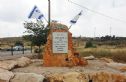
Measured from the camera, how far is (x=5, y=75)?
18.6 metres

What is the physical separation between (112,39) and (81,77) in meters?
86.5

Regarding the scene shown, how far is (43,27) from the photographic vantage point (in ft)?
139

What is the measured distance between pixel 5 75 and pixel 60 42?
19.3 ft

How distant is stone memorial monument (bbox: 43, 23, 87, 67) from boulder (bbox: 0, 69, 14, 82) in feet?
14.5

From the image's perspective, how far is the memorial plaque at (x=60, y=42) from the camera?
23.7m

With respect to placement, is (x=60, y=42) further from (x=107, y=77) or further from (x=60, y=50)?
(x=107, y=77)

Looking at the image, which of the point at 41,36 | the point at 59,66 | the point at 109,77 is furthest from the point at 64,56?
the point at 41,36

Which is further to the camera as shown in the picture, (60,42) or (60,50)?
(60,42)

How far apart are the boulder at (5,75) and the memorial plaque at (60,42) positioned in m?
4.78

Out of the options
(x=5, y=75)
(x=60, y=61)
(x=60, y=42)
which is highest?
(x=60, y=42)

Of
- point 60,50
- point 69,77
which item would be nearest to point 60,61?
point 60,50

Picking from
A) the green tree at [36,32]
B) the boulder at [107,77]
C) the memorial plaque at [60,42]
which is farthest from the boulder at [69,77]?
the green tree at [36,32]

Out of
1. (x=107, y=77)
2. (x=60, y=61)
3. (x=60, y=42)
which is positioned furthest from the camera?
(x=60, y=42)

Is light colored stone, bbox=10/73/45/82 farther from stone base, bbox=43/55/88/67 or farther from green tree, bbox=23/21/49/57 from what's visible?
green tree, bbox=23/21/49/57
